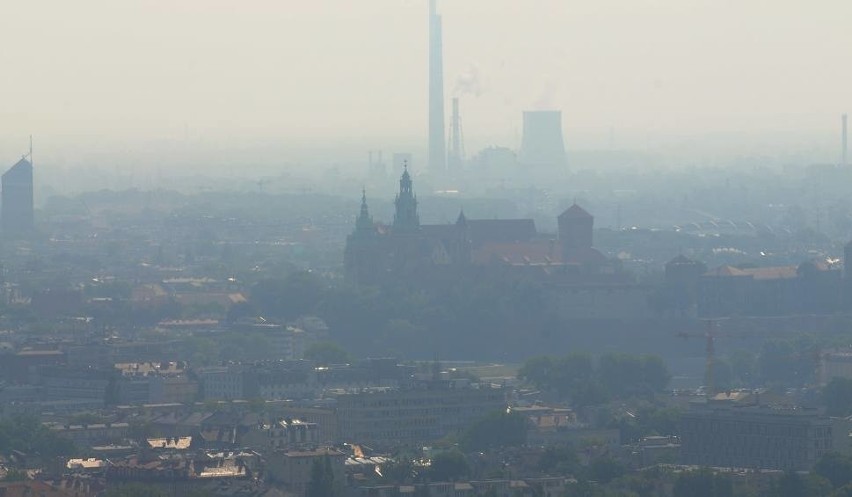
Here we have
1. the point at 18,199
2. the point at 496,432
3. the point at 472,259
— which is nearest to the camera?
the point at 496,432

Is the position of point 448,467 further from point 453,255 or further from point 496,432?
point 453,255

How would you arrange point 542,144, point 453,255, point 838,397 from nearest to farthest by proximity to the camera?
point 838,397 < point 453,255 < point 542,144

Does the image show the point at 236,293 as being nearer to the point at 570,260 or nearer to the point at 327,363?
the point at 570,260

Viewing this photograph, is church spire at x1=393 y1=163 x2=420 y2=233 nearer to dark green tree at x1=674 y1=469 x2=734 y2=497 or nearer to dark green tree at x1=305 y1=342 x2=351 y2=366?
dark green tree at x1=305 y1=342 x2=351 y2=366

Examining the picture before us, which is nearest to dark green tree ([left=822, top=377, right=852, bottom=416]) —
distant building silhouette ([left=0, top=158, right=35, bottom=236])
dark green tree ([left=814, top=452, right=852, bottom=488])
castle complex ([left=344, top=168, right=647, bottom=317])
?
dark green tree ([left=814, top=452, right=852, bottom=488])

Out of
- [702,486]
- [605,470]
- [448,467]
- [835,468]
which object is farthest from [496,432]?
[702,486]
